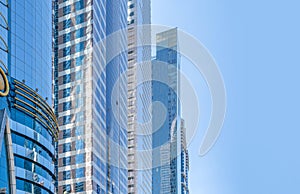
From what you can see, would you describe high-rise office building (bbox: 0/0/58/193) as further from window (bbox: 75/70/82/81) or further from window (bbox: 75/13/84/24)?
window (bbox: 75/13/84/24)

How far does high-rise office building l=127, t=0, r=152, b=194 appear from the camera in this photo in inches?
4385

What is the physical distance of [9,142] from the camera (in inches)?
1810

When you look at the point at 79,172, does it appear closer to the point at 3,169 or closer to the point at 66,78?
the point at 66,78

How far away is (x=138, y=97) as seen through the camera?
117m

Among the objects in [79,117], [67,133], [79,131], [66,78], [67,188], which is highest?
[66,78]

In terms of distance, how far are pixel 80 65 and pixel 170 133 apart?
83.8 metres

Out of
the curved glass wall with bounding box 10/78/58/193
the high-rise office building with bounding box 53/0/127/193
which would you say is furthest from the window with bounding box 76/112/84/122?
the curved glass wall with bounding box 10/78/58/193

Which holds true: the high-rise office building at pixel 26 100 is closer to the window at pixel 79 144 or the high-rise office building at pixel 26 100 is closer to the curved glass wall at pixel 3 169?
the curved glass wall at pixel 3 169

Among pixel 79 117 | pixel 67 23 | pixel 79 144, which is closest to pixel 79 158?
pixel 79 144

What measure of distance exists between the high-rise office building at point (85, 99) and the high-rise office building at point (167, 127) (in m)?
61.6

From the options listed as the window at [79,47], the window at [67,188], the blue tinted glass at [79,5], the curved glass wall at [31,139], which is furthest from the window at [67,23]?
the curved glass wall at [31,139]

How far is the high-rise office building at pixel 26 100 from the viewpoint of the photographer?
4628 cm

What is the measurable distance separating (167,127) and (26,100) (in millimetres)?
111536

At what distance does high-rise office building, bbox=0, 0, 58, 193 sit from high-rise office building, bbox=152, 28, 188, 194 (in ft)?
305
